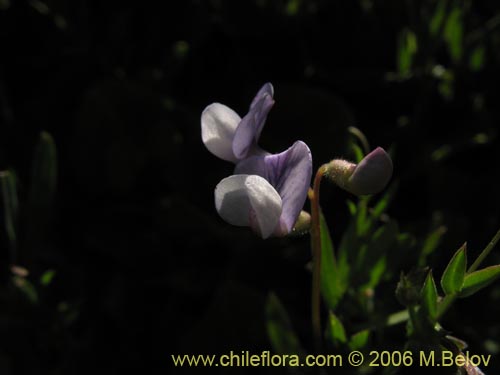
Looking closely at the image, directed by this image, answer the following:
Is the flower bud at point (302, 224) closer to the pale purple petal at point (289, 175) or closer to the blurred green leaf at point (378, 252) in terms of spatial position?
the pale purple petal at point (289, 175)

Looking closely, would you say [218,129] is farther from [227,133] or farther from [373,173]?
[373,173]

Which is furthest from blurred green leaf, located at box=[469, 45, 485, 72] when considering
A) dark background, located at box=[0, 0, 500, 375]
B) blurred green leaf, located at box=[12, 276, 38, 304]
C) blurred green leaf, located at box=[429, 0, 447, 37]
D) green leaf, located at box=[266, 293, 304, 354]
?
blurred green leaf, located at box=[12, 276, 38, 304]

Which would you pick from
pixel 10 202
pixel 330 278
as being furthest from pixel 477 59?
pixel 10 202

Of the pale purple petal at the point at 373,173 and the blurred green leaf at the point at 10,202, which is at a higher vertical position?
the blurred green leaf at the point at 10,202

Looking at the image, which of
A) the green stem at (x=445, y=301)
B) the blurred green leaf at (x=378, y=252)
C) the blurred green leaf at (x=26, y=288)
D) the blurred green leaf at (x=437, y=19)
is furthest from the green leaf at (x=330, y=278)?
the blurred green leaf at (x=437, y=19)

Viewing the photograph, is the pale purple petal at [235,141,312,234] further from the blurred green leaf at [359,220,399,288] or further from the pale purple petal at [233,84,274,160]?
the blurred green leaf at [359,220,399,288]
